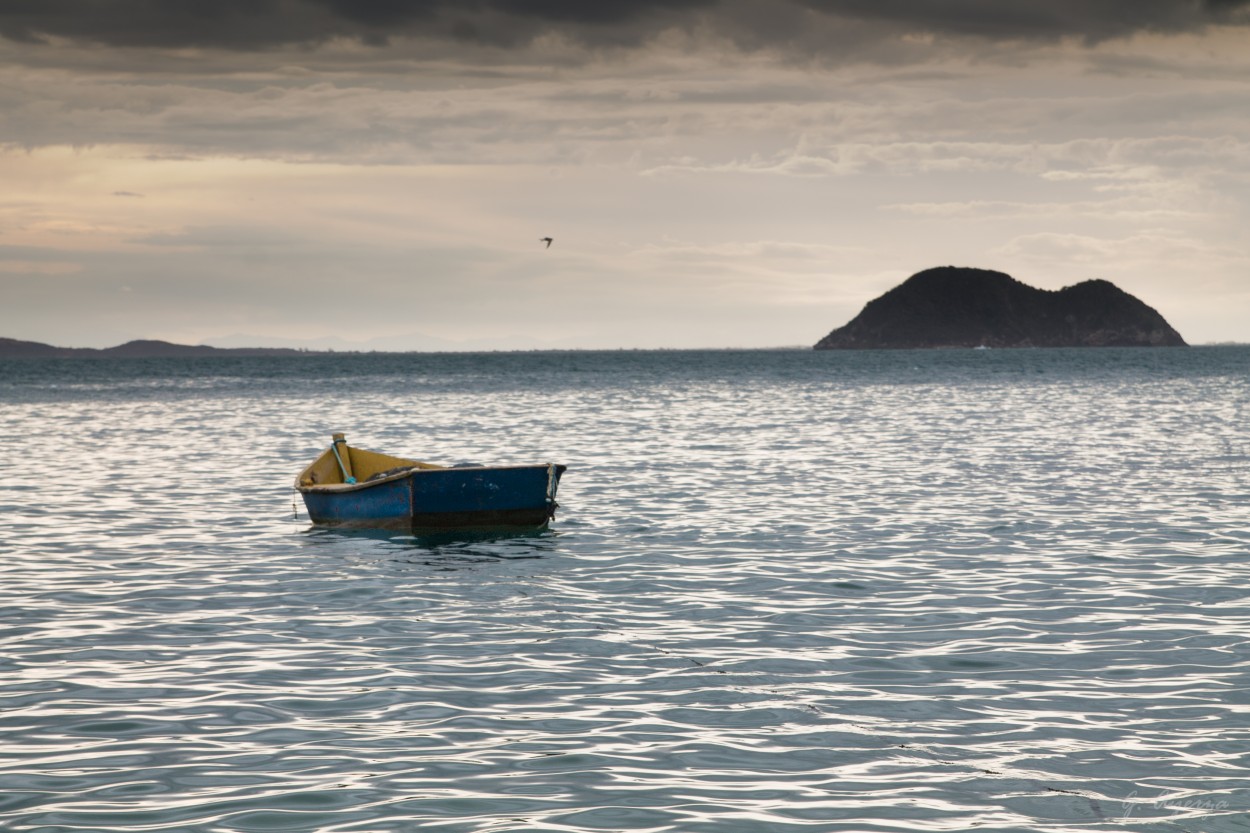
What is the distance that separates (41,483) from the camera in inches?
1278

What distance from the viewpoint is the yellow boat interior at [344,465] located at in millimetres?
27297

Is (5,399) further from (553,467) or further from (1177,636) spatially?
(1177,636)

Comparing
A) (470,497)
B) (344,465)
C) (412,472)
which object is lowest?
(470,497)

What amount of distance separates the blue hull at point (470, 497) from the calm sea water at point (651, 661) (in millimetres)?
652

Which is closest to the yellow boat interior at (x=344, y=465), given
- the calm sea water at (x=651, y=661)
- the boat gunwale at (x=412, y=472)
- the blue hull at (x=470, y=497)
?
the calm sea water at (x=651, y=661)

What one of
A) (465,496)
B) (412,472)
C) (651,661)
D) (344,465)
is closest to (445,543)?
(465,496)

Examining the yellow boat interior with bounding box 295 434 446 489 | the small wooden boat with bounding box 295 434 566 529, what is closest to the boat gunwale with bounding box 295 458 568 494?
the small wooden boat with bounding box 295 434 566 529

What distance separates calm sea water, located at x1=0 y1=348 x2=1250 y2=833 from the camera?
29.3ft

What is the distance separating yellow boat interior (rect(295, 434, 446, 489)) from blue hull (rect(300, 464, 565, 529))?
3.17 m

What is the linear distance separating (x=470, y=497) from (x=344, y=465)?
19.0ft

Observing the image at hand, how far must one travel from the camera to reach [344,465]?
28.0 meters

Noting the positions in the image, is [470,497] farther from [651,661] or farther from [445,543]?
[651,661]

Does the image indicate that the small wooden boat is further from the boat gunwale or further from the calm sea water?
the calm sea water

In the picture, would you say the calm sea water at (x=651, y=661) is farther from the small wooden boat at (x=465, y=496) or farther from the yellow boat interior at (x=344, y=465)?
the yellow boat interior at (x=344, y=465)
